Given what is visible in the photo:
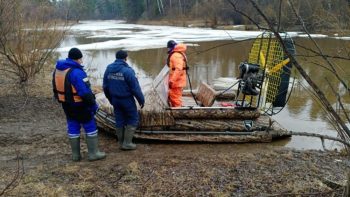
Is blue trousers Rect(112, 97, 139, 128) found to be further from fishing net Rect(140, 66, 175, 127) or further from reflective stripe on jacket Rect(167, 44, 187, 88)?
reflective stripe on jacket Rect(167, 44, 187, 88)

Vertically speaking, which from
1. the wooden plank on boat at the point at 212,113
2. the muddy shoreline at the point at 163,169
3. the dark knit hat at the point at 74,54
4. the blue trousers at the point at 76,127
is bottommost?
the muddy shoreline at the point at 163,169

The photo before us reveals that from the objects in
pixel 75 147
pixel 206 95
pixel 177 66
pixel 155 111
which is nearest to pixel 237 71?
pixel 206 95

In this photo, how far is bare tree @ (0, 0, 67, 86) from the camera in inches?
382

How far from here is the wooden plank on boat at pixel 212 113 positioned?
6.55 meters

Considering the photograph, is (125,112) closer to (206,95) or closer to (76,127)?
(76,127)

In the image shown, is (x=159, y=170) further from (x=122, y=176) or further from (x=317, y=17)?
(x=317, y=17)

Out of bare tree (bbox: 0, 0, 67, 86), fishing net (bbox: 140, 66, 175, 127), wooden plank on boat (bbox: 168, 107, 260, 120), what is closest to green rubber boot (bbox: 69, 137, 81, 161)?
fishing net (bbox: 140, 66, 175, 127)

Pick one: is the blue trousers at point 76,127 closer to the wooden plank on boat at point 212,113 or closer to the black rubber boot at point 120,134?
the black rubber boot at point 120,134

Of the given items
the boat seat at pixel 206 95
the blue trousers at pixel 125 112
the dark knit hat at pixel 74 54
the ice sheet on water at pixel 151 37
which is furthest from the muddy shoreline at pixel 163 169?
the ice sheet on water at pixel 151 37

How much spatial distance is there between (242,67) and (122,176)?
3069mm

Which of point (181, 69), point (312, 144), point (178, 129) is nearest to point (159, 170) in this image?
point (178, 129)

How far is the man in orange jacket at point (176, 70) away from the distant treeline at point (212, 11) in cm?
90

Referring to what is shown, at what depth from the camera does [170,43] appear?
6.95 metres

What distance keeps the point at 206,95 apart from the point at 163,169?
2902 millimetres
